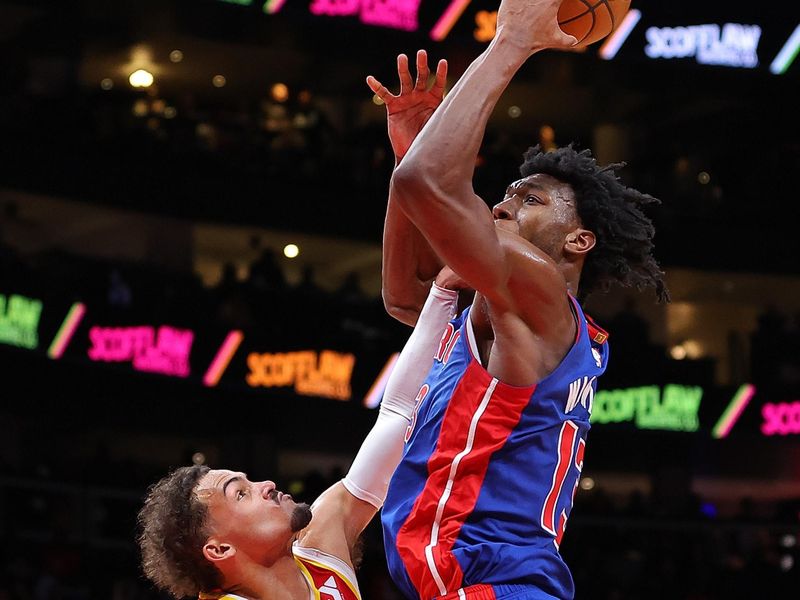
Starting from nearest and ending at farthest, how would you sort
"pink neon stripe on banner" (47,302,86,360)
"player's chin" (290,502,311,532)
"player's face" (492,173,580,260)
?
"player's face" (492,173,580,260) → "player's chin" (290,502,311,532) → "pink neon stripe on banner" (47,302,86,360)

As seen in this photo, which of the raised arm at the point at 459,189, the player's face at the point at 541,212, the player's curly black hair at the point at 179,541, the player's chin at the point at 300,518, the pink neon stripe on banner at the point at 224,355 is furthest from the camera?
the pink neon stripe on banner at the point at 224,355

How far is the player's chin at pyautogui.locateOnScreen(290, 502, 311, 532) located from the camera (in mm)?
4441

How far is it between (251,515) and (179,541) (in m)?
0.27

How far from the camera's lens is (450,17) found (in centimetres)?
1881

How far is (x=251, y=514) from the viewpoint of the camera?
457 cm

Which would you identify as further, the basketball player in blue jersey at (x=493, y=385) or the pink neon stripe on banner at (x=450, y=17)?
the pink neon stripe on banner at (x=450, y=17)

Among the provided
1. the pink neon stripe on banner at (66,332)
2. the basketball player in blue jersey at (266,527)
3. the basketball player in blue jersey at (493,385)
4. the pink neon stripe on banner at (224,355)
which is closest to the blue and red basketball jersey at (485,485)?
the basketball player in blue jersey at (493,385)

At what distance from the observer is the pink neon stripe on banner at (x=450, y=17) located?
18.8 metres

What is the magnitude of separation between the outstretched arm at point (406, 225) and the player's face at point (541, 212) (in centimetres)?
44

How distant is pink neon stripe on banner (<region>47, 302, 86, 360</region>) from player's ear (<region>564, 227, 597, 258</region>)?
12318 millimetres

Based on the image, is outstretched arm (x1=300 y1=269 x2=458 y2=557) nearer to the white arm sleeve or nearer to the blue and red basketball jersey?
the white arm sleeve

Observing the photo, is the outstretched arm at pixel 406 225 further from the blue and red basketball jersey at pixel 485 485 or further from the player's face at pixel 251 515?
the player's face at pixel 251 515

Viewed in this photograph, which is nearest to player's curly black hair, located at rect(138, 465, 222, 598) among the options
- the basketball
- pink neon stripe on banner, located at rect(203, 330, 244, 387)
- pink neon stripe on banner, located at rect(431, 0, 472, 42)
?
the basketball

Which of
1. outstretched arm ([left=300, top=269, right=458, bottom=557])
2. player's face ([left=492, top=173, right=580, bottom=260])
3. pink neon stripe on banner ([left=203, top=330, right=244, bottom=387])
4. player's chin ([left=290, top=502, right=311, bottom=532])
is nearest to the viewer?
player's face ([left=492, top=173, right=580, bottom=260])
